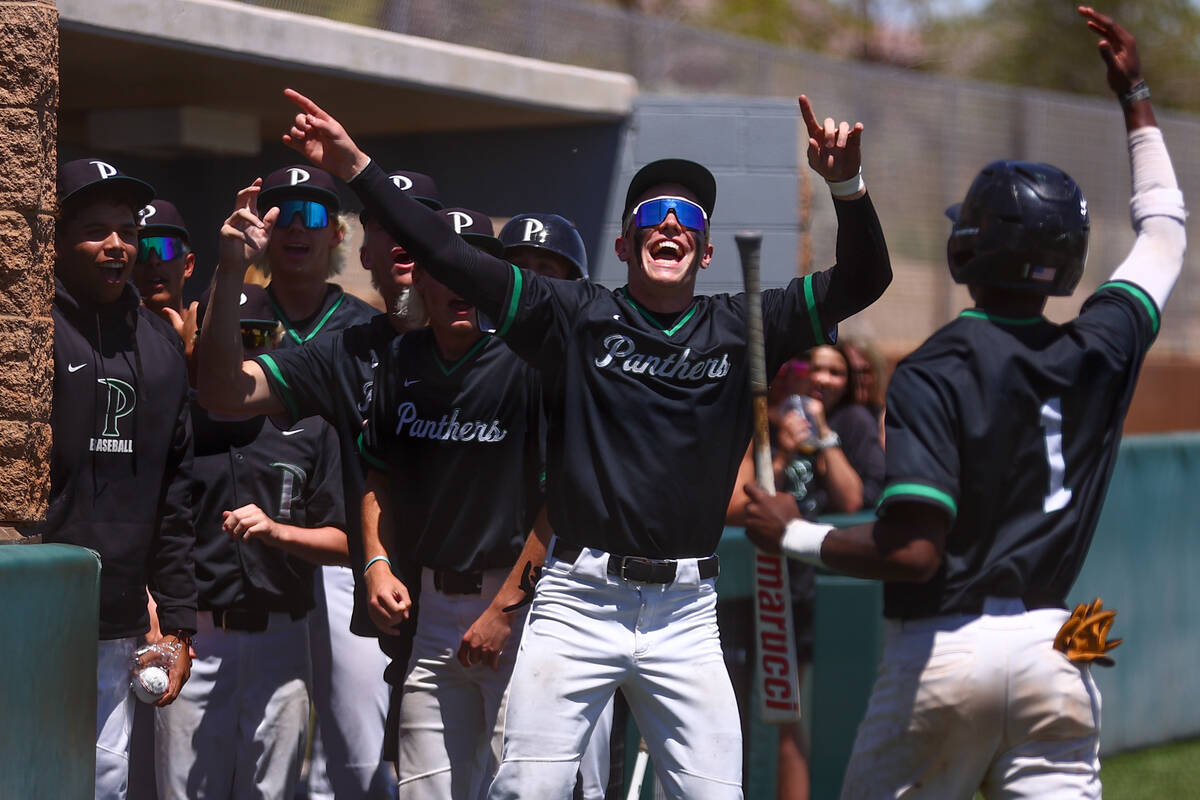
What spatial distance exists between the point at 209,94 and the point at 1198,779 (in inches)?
214

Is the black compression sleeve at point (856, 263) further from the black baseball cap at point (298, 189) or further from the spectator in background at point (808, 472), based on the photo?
the black baseball cap at point (298, 189)

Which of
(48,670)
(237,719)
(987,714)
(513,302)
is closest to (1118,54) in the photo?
(513,302)

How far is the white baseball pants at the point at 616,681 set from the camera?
4.10m

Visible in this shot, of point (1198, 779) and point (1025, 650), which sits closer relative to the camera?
point (1025, 650)

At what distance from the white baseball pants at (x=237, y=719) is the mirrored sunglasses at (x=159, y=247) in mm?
1252

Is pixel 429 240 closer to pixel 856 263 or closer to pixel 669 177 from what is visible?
pixel 669 177

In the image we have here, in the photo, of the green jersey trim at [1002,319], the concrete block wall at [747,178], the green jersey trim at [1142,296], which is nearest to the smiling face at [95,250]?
the green jersey trim at [1002,319]

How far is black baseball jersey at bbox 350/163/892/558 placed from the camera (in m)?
4.18

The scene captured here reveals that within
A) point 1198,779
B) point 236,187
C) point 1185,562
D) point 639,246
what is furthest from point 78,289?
point 1185,562

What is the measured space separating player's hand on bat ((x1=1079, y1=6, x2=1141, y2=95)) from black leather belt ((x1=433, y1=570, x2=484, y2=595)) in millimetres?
2146

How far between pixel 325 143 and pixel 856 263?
1378 millimetres

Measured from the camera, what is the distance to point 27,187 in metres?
4.11

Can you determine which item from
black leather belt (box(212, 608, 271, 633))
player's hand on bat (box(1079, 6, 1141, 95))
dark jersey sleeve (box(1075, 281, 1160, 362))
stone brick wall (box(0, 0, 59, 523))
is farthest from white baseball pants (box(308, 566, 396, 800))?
player's hand on bat (box(1079, 6, 1141, 95))

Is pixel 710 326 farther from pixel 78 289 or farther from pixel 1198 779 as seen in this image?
pixel 1198 779
